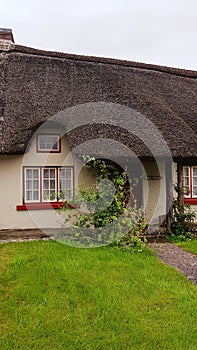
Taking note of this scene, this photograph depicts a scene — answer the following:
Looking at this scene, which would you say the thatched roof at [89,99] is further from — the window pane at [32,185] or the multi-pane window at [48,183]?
the multi-pane window at [48,183]

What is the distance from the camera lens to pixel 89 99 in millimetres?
10906

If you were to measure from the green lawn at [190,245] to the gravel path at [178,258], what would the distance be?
0.62 ft

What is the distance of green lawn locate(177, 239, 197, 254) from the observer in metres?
8.65

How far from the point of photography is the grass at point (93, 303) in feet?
15.3

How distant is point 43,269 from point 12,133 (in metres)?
4.39

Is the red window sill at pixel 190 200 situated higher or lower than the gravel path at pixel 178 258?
higher

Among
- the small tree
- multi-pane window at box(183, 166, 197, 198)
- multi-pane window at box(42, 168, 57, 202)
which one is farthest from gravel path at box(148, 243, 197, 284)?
multi-pane window at box(183, 166, 197, 198)

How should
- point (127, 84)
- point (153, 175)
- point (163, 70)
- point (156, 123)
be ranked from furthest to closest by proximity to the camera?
point (163, 70), point (127, 84), point (153, 175), point (156, 123)

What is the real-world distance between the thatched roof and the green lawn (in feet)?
7.50

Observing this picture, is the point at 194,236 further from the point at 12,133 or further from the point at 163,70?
the point at 163,70

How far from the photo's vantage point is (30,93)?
10.9 m

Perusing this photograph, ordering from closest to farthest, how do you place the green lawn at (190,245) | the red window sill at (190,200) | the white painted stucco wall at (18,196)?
the green lawn at (190,245) < the white painted stucco wall at (18,196) < the red window sill at (190,200)

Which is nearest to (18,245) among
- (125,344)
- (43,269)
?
(43,269)

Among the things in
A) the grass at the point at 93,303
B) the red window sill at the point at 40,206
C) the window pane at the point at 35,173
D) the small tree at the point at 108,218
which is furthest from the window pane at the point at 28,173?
the grass at the point at 93,303
